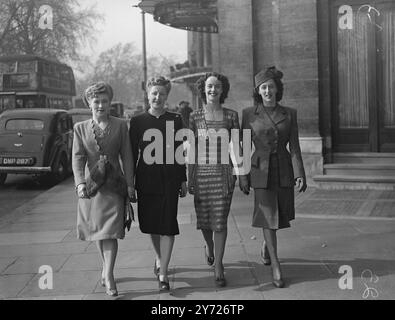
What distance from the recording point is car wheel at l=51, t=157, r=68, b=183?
13297 millimetres

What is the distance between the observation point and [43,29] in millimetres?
32844

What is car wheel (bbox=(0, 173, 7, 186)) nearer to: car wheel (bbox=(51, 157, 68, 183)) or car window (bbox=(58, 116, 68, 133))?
car wheel (bbox=(51, 157, 68, 183))

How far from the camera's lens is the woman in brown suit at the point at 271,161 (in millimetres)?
4820

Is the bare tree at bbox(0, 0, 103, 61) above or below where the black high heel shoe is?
above

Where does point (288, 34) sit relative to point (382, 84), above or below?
above

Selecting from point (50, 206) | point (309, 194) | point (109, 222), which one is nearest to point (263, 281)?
point (109, 222)

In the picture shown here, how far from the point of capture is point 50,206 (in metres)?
9.60

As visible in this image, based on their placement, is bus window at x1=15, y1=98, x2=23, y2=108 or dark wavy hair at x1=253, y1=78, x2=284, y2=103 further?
bus window at x1=15, y1=98, x2=23, y2=108

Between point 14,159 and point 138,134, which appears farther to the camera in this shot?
point 14,159

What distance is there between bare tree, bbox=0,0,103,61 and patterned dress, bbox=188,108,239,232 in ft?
95.1

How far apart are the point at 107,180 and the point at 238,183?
3347 millimetres

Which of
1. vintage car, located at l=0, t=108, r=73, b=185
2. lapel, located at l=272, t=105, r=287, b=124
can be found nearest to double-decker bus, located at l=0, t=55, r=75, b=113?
vintage car, located at l=0, t=108, r=73, b=185
